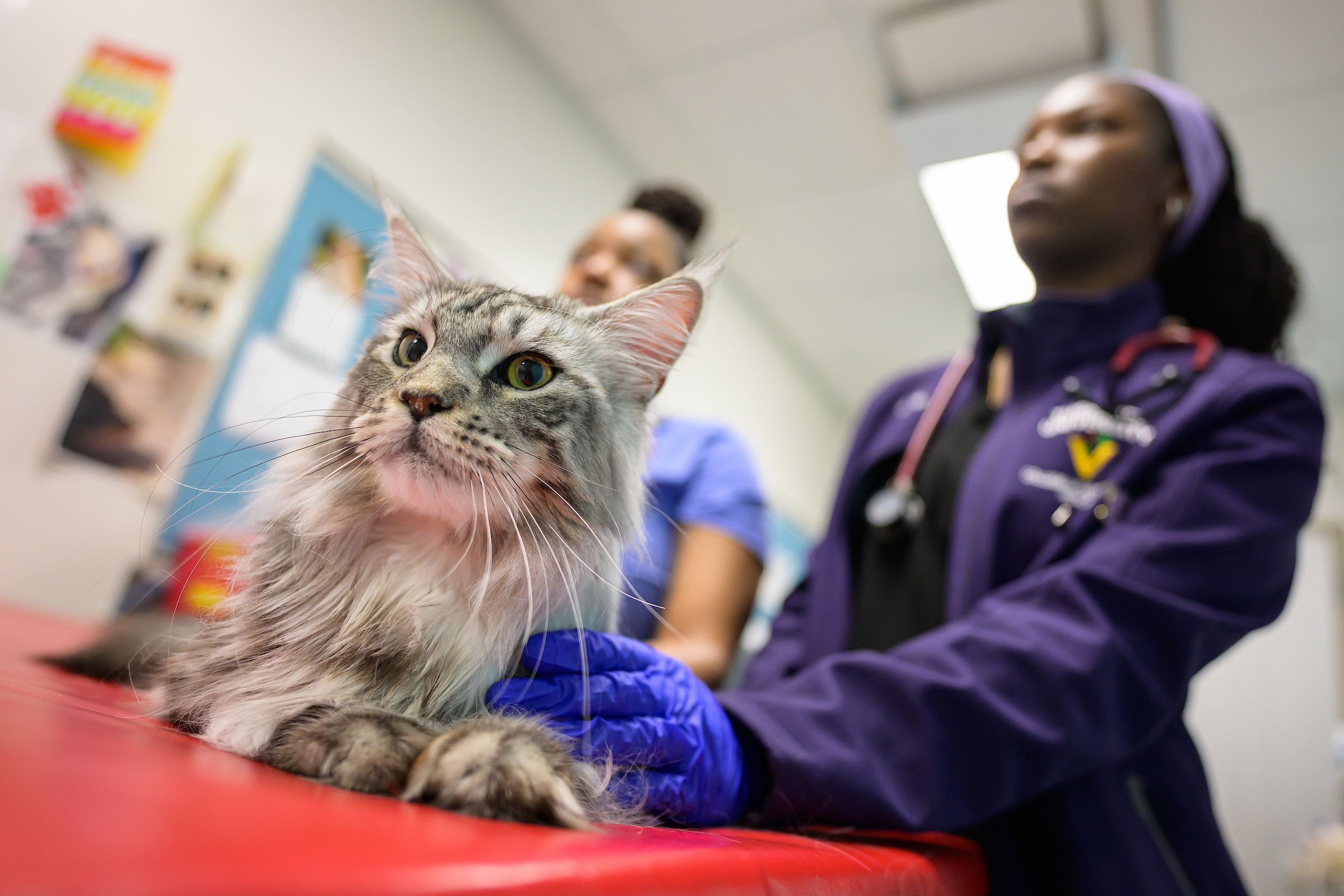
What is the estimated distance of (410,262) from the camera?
843 mm

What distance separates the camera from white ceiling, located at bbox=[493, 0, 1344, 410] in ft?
8.34

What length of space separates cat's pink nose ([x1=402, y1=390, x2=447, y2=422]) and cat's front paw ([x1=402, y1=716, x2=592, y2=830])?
0.26 meters

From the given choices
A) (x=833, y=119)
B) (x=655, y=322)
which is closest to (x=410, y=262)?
(x=655, y=322)

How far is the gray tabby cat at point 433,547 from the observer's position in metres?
0.57

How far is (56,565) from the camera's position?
1.61 metres

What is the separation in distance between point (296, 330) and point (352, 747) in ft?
5.74

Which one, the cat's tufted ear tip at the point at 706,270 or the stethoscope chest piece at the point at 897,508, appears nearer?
the cat's tufted ear tip at the point at 706,270

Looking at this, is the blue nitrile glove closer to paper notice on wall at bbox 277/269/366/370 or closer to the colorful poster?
paper notice on wall at bbox 277/269/366/370

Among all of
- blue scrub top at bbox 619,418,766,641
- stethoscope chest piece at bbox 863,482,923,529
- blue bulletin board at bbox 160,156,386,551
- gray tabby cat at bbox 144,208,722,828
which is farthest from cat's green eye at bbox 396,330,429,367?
blue bulletin board at bbox 160,156,386,551

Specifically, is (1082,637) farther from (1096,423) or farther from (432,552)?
(432,552)

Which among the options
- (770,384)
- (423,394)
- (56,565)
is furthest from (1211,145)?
(770,384)

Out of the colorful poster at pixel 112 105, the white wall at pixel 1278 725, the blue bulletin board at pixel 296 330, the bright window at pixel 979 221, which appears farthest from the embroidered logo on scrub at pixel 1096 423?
the white wall at pixel 1278 725

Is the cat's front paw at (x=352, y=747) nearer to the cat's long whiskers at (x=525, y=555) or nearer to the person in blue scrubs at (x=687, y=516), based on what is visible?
the cat's long whiskers at (x=525, y=555)

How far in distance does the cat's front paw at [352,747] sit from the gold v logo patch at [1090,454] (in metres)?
0.98
